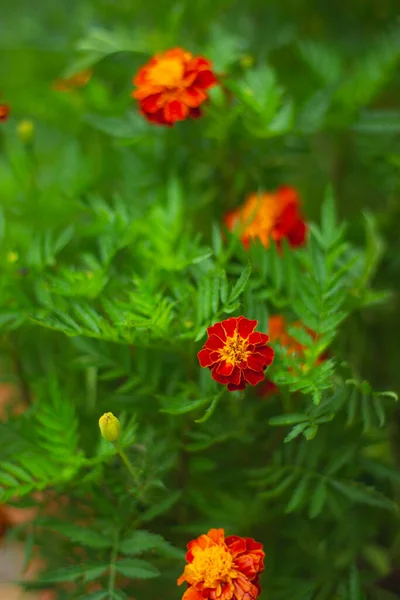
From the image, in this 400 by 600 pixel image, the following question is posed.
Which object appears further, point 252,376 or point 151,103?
point 151,103

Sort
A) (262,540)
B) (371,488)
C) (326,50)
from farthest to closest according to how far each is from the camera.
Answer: (326,50) < (262,540) < (371,488)

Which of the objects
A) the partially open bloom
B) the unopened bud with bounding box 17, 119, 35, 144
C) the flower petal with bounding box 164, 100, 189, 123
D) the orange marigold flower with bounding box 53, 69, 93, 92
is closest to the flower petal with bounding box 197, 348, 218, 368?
the partially open bloom

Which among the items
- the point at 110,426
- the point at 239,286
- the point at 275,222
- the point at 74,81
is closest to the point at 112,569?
the point at 110,426

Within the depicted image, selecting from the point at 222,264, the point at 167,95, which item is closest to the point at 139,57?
the point at 167,95

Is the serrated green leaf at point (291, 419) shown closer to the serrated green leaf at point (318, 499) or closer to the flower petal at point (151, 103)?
→ the serrated green leaf at point (318, 499)

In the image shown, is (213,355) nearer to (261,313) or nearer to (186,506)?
(261,313)

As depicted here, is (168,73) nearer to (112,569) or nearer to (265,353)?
(265,353)
